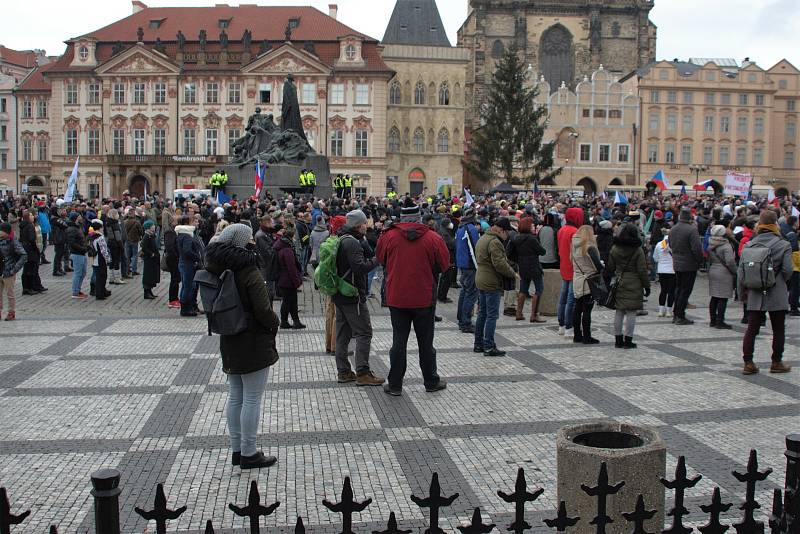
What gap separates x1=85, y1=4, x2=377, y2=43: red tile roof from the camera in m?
70.2

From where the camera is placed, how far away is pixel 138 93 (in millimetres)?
68812

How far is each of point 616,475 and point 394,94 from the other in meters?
72.8

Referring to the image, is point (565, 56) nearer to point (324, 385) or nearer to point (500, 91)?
point (500, 91)

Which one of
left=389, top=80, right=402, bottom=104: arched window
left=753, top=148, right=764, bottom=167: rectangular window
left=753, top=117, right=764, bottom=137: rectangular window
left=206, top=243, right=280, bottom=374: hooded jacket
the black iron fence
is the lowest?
the black iron fence

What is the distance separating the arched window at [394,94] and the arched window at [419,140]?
303 centimetres

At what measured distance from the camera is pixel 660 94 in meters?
79.7

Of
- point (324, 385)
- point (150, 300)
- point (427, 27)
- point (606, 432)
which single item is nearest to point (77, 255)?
point (150, 300)

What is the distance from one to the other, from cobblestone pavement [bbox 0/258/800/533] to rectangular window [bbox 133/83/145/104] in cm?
5932

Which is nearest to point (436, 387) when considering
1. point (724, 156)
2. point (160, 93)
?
point (160, 93)

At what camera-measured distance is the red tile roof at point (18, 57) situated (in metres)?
87.3

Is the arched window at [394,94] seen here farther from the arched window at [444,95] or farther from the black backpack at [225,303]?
the black backpack at [225,303]

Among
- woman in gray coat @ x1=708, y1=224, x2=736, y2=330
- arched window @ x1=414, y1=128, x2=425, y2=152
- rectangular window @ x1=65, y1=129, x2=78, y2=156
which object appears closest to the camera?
woman in gray coat @ x1=708, y1=224, x2=736, y2=330

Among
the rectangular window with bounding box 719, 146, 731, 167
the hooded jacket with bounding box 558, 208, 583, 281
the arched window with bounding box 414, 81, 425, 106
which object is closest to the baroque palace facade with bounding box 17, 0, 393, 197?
the arched window with bounding box 414, 81, 425, 106

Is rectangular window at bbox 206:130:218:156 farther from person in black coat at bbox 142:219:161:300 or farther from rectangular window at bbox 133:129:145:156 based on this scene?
person in black coat at bbox 142:219:161:300
